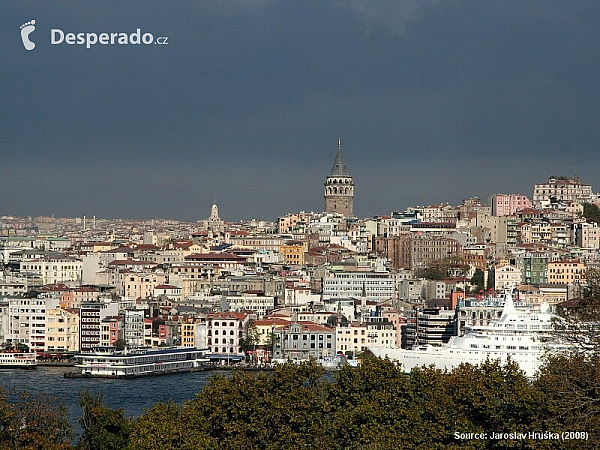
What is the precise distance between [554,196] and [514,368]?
49993 millimetres

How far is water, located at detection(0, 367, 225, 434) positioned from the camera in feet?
90.7

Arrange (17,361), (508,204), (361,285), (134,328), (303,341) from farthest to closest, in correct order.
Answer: (508,204) < (361,285) < (134,328) < (303,341) < (17,361)

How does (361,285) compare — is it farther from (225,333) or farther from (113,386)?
(113,386)

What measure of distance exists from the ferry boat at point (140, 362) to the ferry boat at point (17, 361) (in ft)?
3.09

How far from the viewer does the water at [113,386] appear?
2764cm

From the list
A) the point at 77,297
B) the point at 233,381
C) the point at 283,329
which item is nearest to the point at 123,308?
the point at 77,297

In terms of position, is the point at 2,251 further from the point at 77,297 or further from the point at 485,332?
the point at 485,332

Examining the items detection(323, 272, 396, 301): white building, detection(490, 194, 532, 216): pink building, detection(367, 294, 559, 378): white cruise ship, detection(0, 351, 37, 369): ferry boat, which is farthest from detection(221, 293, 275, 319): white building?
detection(490, 194, 532, 216): pink building

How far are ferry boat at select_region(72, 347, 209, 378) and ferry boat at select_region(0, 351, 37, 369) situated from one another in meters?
0.94

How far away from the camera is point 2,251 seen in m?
59.3

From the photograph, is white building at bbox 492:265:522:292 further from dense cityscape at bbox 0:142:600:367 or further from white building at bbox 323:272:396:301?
white building at bbox 323:272:396:301

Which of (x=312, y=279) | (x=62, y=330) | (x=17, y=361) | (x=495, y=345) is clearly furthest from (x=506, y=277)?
(x=17, y=361)

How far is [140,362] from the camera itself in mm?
34219

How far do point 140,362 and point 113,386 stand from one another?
9.94 feet
